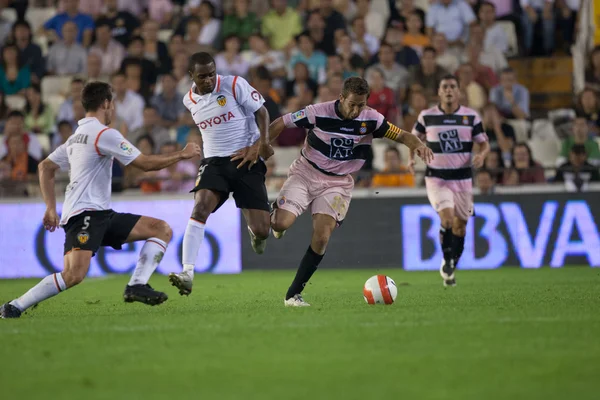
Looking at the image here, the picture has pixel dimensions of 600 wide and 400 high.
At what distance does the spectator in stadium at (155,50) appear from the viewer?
1933 cm

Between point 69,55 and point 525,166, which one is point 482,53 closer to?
point 525,166

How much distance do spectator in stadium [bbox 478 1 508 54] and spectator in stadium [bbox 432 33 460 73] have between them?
0.83 m

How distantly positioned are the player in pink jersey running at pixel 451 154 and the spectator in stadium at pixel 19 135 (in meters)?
8.02

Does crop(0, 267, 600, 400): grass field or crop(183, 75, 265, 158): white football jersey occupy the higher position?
crop(183, 75, 265, 158): white football jersey

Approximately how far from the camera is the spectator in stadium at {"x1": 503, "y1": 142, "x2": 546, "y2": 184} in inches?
619

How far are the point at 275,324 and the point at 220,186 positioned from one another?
90.3 inches

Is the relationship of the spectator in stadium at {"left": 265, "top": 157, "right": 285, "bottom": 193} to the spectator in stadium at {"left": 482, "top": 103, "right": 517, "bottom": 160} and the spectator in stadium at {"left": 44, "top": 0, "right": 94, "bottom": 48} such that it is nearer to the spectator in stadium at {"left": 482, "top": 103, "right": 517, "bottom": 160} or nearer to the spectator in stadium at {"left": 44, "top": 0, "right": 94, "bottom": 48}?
the spectator in stadium at {"left": 482, "top": 103, "right": 517, "bottom": 160}

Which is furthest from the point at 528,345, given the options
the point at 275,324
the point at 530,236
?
the point at 530,236

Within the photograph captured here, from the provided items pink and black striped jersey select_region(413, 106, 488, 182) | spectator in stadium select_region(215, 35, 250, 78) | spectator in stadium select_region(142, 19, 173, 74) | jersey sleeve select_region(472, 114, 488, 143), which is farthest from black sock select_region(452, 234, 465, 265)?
spectator in stadium select_region(142, 19, 173, 74)

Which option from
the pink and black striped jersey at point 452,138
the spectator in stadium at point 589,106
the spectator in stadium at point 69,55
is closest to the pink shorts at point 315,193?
the pink and black striped jersey at point 452,138

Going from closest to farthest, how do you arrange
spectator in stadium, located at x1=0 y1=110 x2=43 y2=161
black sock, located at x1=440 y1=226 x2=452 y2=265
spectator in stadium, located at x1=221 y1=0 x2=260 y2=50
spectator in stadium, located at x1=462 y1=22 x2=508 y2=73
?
black sock, located at x1=440 y1=226 x2=452 y2=265
spectator in stadium, located at x1=0 y1=110 x2=43 y2=161
spectator in stadium, located at x1=462 y1=22 x2=508 y2=73
spectator in stadium, located at x1=221 y1=0 x2=260 y2=50

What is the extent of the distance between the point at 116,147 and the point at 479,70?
36.3 ft

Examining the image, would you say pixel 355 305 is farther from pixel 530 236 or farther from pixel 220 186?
pixel 530 236

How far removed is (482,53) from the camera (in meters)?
18.8
